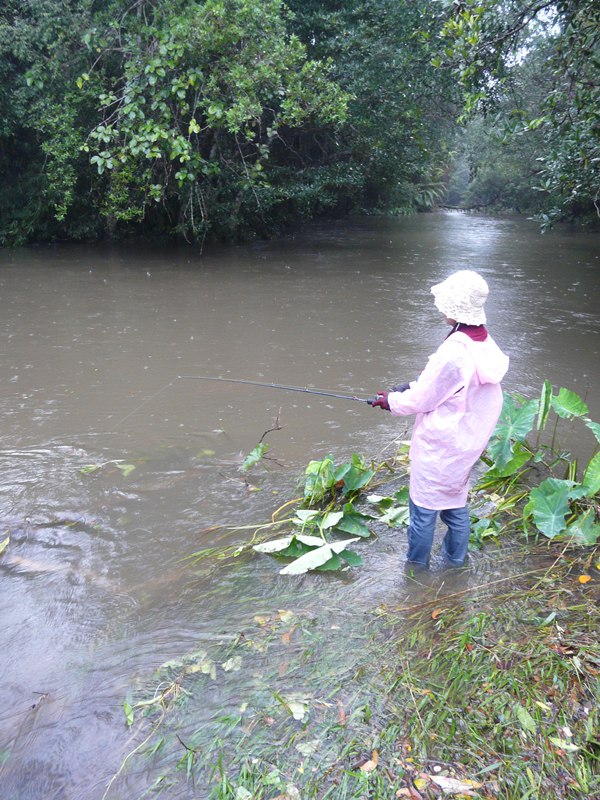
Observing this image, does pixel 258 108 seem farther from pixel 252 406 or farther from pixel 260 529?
A: pixel 260 529

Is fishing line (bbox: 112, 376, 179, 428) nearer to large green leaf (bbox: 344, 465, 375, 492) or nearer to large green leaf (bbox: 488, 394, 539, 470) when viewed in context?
large green leaf (bbox: 344, 465, 375, 492)

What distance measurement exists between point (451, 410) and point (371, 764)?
1.46m

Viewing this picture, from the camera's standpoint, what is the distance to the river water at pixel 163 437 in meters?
2.90

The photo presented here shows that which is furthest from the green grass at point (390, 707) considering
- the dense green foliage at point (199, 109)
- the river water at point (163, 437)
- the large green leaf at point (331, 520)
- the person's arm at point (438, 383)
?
the dense green foliage at point (199, 109)

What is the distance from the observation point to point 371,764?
7.48ft

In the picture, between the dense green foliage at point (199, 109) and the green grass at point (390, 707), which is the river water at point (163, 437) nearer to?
the green grass at point (390, 707)

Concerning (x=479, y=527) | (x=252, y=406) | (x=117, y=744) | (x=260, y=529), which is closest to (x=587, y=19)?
(x=252, y=406)

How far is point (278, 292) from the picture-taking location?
1108 cm

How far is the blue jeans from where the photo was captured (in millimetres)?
3332

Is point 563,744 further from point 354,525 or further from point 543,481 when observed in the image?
point 543,481

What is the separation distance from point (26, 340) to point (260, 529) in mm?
5203

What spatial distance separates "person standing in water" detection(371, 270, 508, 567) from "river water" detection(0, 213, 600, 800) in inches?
18.6

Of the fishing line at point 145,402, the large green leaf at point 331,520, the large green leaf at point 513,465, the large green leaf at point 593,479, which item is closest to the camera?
the large green leaf at point 593,479

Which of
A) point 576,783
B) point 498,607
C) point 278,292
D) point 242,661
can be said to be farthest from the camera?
point 278,292
